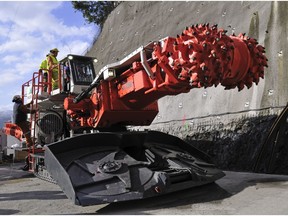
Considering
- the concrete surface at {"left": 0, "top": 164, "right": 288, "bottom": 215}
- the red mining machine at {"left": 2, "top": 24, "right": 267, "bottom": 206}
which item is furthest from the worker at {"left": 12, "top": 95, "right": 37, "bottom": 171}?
the concrete surface at {"left": 0, "top": 164, "right": 288, "bottom": 215}

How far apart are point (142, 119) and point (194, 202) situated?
2.29 metres

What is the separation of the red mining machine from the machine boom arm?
13 millimetres

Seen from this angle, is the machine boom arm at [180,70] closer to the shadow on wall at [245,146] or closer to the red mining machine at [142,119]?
the red mining machine at [142,119]

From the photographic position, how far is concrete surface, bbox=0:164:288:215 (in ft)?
15.4

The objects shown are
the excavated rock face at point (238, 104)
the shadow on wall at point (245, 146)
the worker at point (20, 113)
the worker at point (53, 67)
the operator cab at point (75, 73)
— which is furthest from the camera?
the worker at point (20, 113)

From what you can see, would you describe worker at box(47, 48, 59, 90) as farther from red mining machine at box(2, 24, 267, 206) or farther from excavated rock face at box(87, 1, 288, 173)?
excavated rock face at box(87, 1, 288, 173)

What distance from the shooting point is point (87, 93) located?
674 centimetres

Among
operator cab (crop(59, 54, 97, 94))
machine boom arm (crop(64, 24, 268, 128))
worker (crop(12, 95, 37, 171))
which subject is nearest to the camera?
machine boom arm (crop(64, 24, 268, 128))

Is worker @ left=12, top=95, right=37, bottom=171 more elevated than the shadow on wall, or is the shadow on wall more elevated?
worker @ left=12, top=95, right=37, bottom=171

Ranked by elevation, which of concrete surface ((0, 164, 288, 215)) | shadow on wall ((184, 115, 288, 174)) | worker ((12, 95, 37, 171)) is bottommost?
concrete surface ((0, 164, 288, 215))

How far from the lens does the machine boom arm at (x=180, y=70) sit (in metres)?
4.66

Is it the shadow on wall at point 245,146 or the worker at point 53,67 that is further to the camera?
the worker at point 53,67

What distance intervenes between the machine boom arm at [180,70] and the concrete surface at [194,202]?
5.48 ft

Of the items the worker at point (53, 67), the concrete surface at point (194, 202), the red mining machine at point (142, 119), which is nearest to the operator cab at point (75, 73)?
the worker at point (53, 67)
